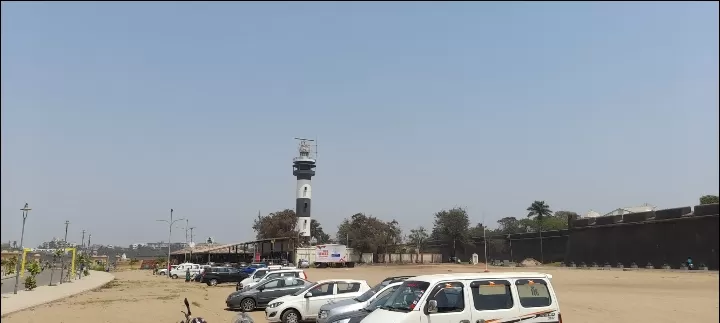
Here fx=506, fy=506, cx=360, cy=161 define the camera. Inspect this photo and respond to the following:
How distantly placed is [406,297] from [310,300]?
27.1 ft

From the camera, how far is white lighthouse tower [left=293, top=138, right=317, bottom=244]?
4245 inches

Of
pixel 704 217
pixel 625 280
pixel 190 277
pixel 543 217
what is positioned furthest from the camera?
pixel 543 217

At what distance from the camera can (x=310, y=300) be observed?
16.9 metres

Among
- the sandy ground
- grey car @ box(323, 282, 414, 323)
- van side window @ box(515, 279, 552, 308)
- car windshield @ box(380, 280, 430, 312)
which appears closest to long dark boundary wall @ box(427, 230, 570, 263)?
the sandy ground

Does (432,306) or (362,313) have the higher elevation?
(432,306)

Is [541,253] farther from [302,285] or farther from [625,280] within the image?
[302,285]

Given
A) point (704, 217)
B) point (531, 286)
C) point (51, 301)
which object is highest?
point (704, 217)

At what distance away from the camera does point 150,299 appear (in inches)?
1087

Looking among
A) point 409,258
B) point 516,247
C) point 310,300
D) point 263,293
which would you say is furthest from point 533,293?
point 409,258

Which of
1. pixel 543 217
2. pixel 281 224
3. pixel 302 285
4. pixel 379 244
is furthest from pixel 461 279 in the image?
pixel 543 217

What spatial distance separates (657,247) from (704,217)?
338 inches

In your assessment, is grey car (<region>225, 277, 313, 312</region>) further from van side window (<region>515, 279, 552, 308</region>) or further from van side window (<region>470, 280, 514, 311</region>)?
van side window (<region>515, 279, 552, 308</region>)

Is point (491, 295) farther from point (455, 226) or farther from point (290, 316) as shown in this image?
point (455, 226)

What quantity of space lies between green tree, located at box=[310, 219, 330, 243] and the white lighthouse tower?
97.8 ft
